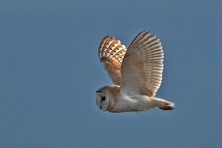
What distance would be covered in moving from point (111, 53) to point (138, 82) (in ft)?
4.72

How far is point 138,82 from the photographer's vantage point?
28.0 feet

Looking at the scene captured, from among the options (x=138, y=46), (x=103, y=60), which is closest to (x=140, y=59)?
(x=138, y=46)

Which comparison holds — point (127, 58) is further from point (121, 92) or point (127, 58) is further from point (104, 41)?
point (104, 41)

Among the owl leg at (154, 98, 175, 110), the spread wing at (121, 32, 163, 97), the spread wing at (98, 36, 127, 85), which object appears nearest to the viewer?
the spread wing at (121, 32, 163, 97)

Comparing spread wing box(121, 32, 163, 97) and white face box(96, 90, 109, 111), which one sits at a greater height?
spread wing box(121, 32, 163, 97)

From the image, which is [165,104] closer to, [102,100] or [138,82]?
[138,82]

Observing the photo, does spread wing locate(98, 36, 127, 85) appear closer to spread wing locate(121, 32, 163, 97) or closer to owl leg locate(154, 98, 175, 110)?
spread wing locate(121, 32, 163, 97)

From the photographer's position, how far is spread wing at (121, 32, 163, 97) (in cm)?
824

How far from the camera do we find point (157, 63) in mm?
8461

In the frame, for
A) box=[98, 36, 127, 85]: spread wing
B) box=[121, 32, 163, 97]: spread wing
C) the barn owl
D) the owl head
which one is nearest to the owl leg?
the barn owl

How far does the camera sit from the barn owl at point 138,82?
8.27 metres

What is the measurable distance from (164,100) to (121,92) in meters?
0.54

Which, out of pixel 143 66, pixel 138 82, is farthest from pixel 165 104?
pixel 143 66

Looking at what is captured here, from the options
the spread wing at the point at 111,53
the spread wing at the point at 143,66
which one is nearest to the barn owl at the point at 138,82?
the spread wing at the point at 143,66
